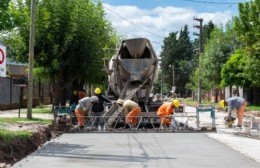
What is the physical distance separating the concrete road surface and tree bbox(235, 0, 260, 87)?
17750 millimetres

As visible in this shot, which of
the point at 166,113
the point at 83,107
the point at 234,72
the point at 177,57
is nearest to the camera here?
the point at 166,113

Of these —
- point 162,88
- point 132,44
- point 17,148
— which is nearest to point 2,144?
point 17,148

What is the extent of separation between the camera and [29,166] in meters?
11.0

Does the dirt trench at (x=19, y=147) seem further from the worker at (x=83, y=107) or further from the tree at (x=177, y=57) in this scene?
the tree at (x=177, y=57)

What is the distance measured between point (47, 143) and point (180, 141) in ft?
13.6

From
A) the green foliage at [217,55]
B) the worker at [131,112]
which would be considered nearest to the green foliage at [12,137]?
the worker at [131,112]

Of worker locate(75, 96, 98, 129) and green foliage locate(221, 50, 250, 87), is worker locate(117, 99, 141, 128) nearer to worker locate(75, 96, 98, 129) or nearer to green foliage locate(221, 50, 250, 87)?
Result: worker locate(75, 96, 98, 129)

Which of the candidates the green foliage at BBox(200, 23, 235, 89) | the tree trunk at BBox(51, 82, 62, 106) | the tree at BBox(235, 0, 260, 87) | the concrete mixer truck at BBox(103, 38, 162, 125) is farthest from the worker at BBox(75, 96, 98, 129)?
the green foliage at BBox(200, 23, 235, 89)

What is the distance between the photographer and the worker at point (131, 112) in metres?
21.0

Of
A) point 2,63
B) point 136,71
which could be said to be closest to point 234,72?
point 136,71

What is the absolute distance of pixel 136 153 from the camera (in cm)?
1352

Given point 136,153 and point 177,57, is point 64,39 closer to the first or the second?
point 136,153

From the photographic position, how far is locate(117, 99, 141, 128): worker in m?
21.0

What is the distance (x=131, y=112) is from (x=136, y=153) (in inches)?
296
